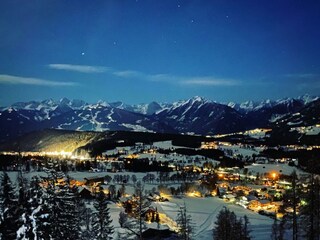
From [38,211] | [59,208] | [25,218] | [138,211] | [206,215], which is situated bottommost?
[206,215]

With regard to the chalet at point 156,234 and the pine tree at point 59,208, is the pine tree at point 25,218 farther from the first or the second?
the chalet at point 156,234

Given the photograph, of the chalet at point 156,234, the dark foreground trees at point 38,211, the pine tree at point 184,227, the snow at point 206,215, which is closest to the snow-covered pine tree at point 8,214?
the dark foreground trees at point 38,211

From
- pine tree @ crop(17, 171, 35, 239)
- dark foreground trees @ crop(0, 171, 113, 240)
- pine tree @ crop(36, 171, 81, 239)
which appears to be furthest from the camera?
pine tree @ crop(36, 171, 81, 239)

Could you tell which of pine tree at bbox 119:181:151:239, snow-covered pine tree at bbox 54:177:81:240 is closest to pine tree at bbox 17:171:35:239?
snow-covered pine tree at bbox 54:177:81:240

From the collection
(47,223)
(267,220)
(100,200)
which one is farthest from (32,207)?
(267,220)

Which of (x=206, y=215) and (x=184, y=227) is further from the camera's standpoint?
(x=206, y=215)

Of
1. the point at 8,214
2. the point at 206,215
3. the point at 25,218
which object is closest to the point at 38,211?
the point at 25,218

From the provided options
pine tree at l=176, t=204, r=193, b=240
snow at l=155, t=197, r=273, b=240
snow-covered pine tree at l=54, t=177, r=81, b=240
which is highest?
snow-covered pine tree at l=54, t=177, r=81, b=240

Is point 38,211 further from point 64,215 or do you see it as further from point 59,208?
point 64,215

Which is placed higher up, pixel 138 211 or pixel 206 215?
pixel 138 211

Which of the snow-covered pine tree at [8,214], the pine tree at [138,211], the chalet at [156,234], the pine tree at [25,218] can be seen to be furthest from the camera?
the chalet at [156,234]

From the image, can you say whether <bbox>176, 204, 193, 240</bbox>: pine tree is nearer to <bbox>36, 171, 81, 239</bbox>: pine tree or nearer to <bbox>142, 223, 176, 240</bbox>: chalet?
<bbox>142, 223, 176, 240</bbox>: chalet
